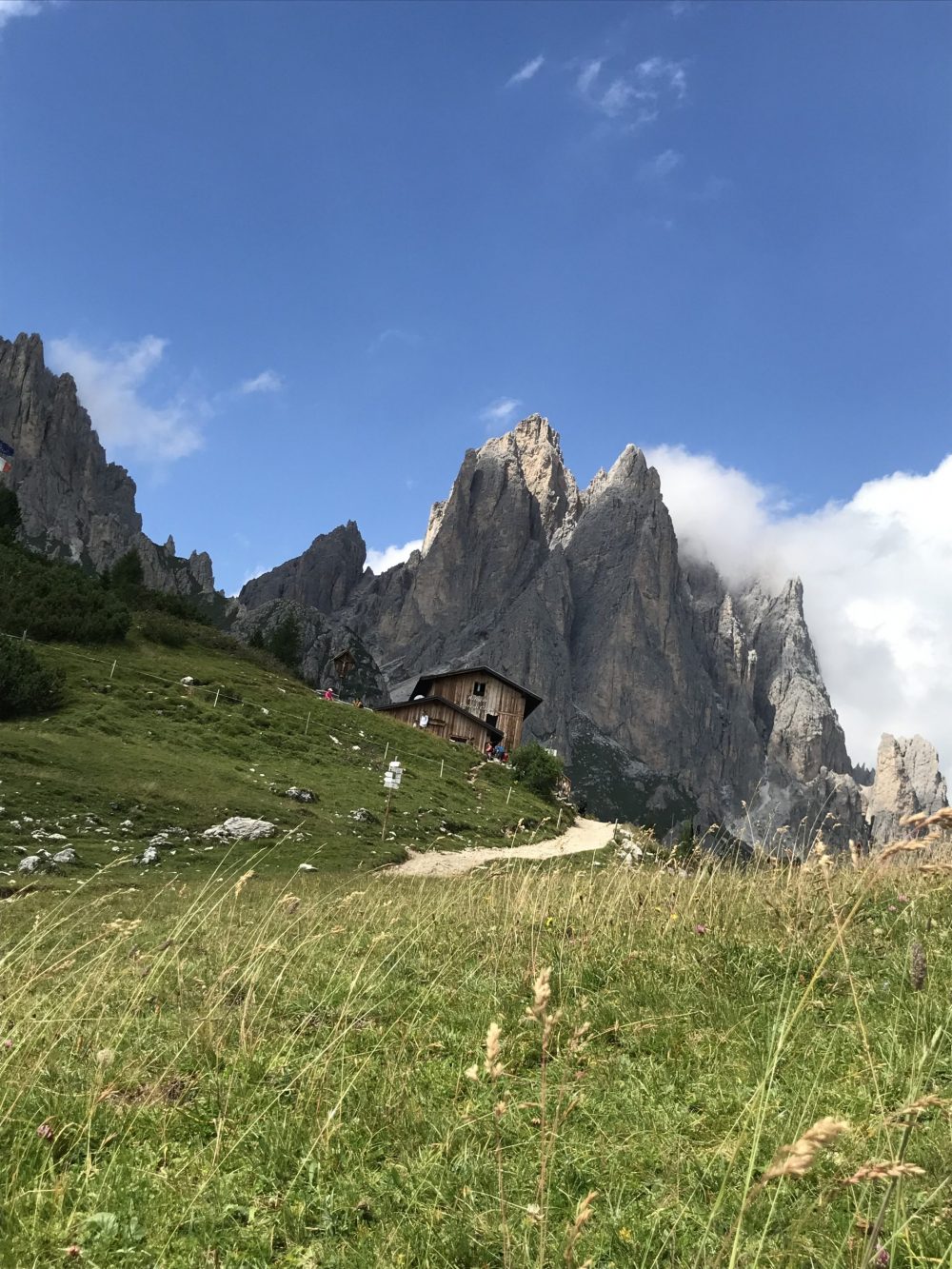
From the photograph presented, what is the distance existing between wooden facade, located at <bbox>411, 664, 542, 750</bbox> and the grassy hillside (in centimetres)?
1866

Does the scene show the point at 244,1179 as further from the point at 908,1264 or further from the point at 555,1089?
the point at 908,1264

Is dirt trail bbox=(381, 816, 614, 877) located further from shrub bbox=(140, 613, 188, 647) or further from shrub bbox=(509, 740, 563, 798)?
shrub bbox=(140, 613, 188, 647)

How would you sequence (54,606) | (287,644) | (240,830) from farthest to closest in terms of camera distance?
1. (287,644)
2. (54,606)
3. (240,830)

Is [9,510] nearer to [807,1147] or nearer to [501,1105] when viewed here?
[501,1105]

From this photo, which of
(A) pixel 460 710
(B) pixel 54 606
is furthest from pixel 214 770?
(A) pixel 460 710

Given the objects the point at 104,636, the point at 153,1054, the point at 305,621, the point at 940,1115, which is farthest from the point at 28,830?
the point at 305,621

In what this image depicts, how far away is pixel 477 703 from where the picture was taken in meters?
69.4

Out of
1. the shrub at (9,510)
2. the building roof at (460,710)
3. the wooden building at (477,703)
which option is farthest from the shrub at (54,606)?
the wooden building at (477,703)

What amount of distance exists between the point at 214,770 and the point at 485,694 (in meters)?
41.8

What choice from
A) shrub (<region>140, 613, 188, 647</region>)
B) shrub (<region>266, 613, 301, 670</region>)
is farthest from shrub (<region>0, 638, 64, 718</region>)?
shrub (<region>266, 613, 301, 670</region>)

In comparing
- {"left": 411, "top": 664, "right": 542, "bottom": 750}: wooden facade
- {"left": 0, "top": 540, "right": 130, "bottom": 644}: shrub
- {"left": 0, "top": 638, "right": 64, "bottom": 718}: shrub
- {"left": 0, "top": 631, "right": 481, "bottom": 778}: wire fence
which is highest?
{"left": 411, "top": 664, "right": 542, "bottom": 750}: wooden facade

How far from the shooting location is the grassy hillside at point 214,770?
2167 cm

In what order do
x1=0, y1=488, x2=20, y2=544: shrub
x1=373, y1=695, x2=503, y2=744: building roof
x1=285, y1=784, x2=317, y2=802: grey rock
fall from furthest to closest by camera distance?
x1=373, y1=695, x2=503, y2=744: building roof
x1=0, y1=488, x2=20, y2=544: shrub
x1=285, y1=784, x2=317, y2=802: grey rock

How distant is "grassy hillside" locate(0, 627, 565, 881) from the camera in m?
21.7
